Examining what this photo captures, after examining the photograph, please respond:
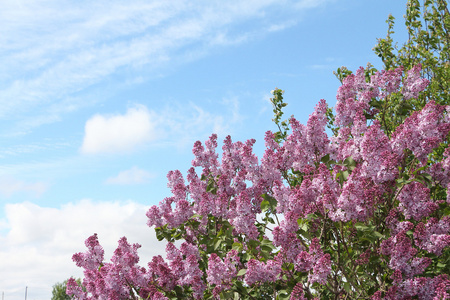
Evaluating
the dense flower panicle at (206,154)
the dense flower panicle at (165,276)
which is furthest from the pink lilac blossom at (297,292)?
the dense flower panicle at (206,154)

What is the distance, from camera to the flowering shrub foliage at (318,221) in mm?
7090

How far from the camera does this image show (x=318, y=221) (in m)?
8.29

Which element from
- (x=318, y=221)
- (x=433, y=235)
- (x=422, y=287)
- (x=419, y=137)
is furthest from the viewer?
(x=318, y=221)

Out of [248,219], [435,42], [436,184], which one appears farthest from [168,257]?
[435,42]

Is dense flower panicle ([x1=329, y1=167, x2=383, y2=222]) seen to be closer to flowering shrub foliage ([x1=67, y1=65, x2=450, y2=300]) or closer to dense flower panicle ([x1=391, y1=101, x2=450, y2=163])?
flowering shrub foliage ([x1=67, y1=65, x2=450, y2=300])

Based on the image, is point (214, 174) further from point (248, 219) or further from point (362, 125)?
point (362, 125)

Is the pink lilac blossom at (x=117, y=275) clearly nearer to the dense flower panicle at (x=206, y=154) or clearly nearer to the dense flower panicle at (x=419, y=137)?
the dense flower panicle at (x=206, y=154)

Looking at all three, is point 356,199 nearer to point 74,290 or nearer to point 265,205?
point 265,205

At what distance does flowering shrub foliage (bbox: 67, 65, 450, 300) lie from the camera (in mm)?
Answer: 7090

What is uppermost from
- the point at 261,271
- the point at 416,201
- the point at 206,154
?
the point at 206,154

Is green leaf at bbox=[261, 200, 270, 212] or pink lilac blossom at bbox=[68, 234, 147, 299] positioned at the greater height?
green leaf at bbox=[261, 200, 270, 212]

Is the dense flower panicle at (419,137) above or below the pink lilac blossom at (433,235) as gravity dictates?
above

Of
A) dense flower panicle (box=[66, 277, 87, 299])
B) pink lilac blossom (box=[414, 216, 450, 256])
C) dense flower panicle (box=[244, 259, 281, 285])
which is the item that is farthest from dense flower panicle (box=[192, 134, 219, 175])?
pink lilac blossom (box=[414, 216, 450, 256])

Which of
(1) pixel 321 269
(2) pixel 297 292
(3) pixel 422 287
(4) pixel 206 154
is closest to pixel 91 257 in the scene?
(4) pixel 206 154
